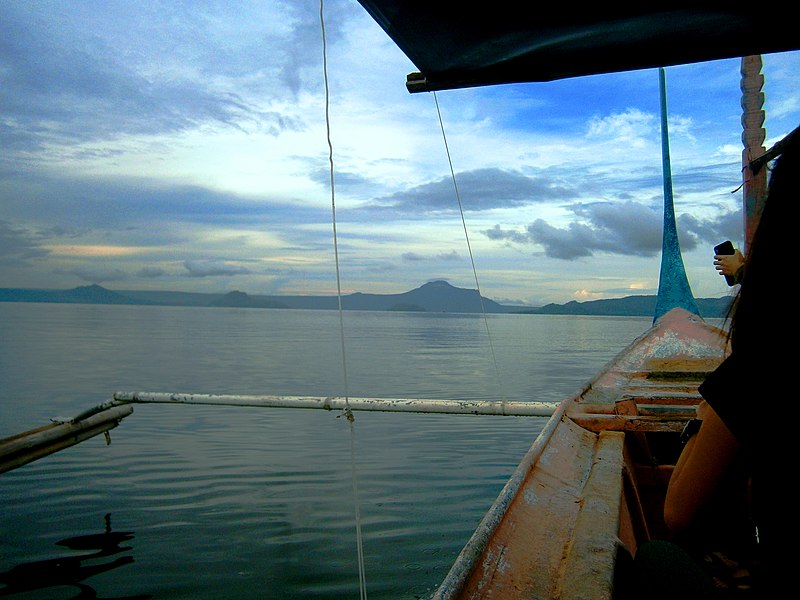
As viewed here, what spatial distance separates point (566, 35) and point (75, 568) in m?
6.11

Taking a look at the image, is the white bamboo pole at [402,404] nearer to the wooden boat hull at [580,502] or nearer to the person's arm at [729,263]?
the wooden boat hull at [580,502]

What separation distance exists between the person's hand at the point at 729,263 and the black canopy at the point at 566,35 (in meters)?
0.86

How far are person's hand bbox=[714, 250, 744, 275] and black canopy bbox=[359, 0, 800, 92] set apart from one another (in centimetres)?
86

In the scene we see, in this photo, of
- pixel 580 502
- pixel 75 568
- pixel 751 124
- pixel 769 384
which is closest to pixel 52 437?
pixel 75 568

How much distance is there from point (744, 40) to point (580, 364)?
27.8m

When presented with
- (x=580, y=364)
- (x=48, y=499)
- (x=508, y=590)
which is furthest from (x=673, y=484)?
(x=580, y=364)

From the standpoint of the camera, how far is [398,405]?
648 centimetres

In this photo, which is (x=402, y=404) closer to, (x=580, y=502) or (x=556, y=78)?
(x=580, y=502)

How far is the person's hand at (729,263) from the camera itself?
258 cm

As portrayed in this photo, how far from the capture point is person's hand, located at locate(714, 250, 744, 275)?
258 cm

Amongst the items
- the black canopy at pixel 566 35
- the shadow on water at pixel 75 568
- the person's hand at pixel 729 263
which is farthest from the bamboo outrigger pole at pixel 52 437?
the person's hand at pixel 729 263

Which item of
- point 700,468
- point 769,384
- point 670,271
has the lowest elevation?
point 700,468

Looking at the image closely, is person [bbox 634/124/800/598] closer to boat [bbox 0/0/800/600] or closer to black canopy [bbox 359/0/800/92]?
boat [bbox 0/0/800/600]

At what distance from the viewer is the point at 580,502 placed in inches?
92.0
